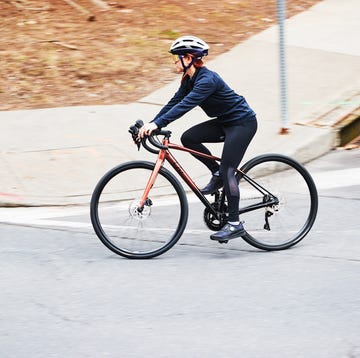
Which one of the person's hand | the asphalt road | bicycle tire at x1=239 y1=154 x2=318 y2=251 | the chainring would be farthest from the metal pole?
the person's hand

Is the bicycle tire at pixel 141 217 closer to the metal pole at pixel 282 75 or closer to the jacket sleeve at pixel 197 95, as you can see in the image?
the jacket sleeve at pixel 197 95

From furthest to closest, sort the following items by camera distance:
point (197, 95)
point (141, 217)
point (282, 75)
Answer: point (282, 75) < point (141, 217) < point (197, 95)

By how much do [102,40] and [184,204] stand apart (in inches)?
250

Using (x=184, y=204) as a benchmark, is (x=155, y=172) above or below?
above

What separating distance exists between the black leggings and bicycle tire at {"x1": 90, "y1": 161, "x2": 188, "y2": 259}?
34 cm

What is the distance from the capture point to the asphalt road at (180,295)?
18.7 ft

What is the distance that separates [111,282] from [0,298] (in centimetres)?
80

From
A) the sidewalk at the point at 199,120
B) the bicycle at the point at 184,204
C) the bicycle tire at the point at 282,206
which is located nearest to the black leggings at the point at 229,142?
the bicycle at the point at 184,204

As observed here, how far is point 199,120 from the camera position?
1077 centimetres

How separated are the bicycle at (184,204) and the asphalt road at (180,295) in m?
0.14

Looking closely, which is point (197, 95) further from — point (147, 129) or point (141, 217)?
point (141, 217)

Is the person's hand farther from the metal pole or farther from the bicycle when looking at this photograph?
the metal pole

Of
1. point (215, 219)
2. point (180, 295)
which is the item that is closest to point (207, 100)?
point (215, 219)

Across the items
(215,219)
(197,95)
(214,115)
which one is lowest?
(215,219)
